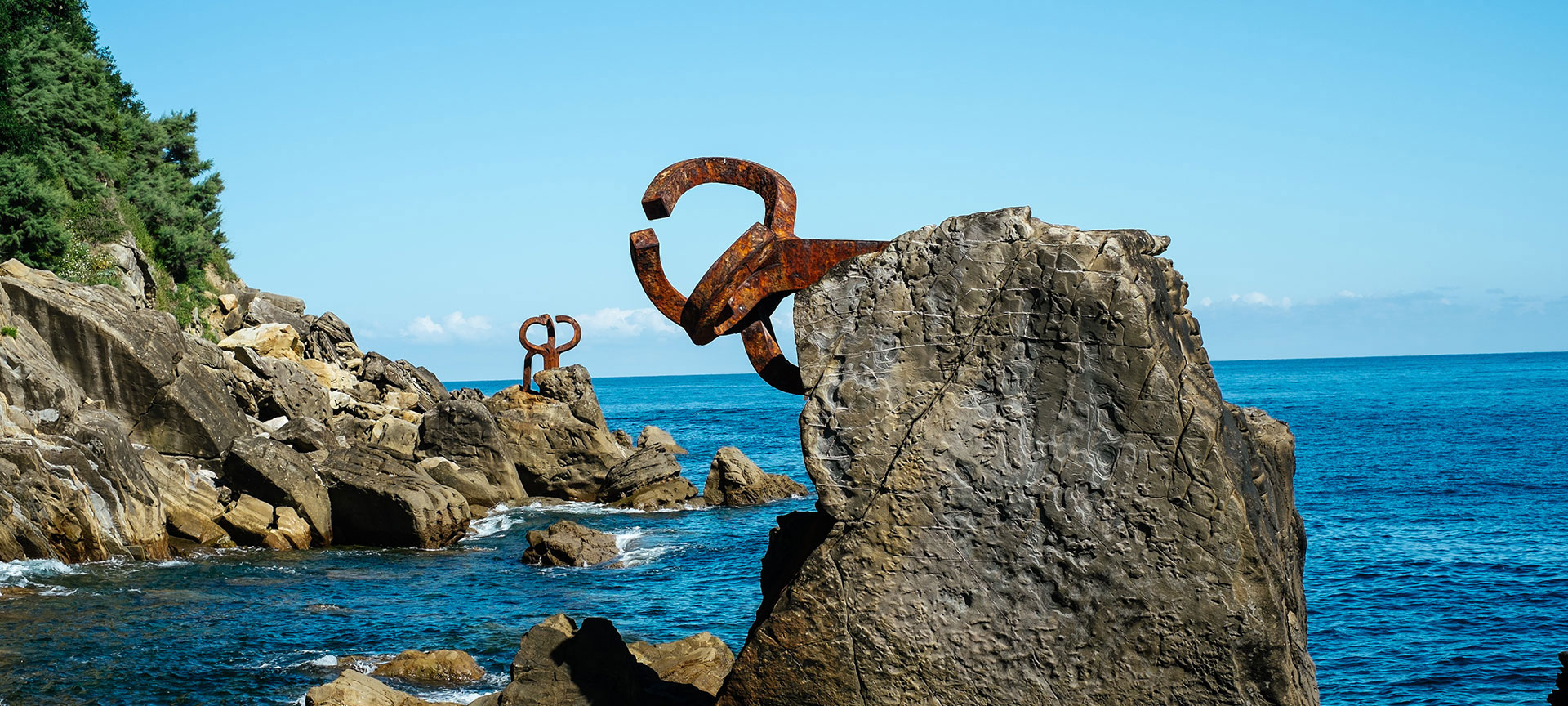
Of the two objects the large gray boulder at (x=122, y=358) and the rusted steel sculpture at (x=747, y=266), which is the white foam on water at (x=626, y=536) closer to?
the large gray boulder at (x=122, y=358)

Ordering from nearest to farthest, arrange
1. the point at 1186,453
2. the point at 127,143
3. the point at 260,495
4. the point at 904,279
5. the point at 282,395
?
the point at 1186,453 < the point at 904,279 < the point at 260,495 < the point at 282,395 < the point at 127,143

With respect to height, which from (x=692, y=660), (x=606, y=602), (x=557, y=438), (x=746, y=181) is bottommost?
(x=606, y=602)

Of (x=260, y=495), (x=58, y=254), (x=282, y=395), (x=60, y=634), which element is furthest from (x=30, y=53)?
(x=60, y=634)

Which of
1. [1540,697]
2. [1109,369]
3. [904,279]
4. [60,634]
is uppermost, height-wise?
[904,279]

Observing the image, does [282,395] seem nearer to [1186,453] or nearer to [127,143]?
[127,143]

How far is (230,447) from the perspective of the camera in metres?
20.9

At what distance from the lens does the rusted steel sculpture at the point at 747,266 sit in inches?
243

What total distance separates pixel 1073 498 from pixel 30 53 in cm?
3618

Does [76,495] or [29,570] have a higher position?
[76,495]

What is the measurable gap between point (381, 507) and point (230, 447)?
297 cm

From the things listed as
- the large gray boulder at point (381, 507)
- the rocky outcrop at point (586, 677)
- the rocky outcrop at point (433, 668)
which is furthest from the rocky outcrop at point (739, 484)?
the rocky outcrop at point (586, 677)

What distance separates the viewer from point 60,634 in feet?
42.9

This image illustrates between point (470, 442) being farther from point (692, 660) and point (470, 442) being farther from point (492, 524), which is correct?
point (692, 660)

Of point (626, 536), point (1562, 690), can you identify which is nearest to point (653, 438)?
point (626, 536)
